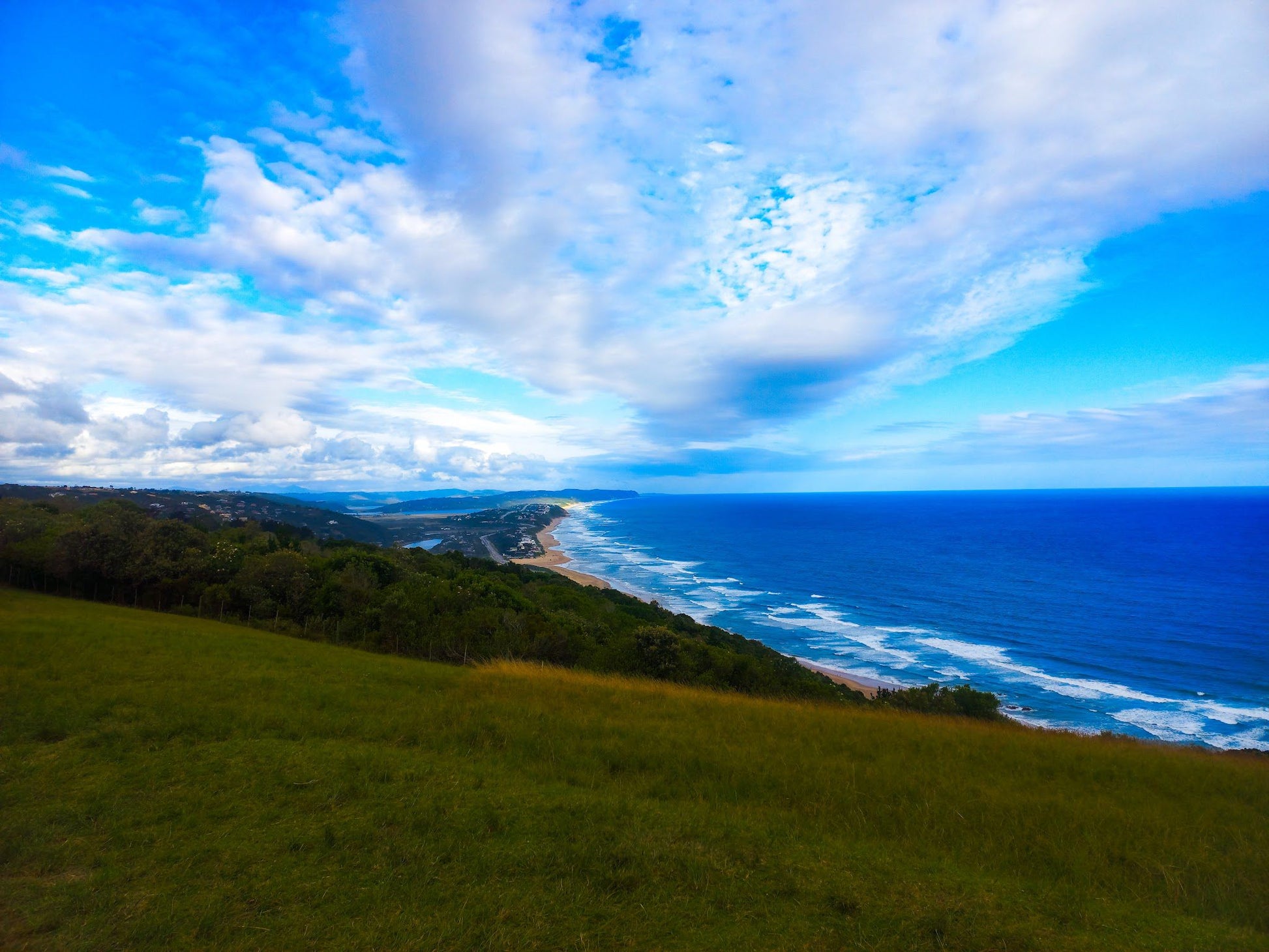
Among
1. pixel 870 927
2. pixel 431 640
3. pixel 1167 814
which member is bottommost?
pixel 431 640

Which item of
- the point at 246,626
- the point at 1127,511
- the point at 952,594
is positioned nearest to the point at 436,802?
the point at 246,626

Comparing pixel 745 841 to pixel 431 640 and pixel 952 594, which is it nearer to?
pixel 431 640

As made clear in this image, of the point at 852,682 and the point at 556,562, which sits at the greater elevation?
the point at 852,682

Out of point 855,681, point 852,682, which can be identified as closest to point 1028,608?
point 855,681

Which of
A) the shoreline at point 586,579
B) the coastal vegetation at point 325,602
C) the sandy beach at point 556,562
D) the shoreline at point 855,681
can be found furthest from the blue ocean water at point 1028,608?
the coastal vegetation at point 325,602

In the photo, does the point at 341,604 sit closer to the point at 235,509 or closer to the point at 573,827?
the point at 573,827


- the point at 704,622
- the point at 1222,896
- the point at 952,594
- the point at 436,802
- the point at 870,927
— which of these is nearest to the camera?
the point at 870,927

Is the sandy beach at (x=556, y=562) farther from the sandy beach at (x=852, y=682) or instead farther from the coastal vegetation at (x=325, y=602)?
the coastal vegetation at (x=325, y=602)
